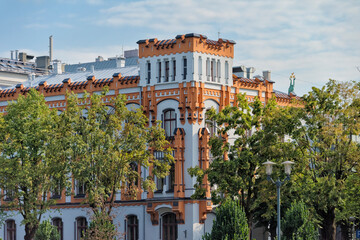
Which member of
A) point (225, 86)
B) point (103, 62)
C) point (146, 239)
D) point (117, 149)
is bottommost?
point (146, 239)

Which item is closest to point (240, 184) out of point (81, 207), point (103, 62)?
point (81, 207)

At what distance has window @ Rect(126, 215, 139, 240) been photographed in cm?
8018

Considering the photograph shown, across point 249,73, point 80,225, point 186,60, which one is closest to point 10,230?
point 80,225

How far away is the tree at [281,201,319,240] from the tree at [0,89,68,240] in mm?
17447

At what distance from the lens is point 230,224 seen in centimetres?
5903

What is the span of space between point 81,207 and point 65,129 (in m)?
17.0

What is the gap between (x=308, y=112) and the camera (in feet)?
232

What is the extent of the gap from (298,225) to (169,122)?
18320 millimetres

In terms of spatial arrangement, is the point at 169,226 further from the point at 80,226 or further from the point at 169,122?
the point at 80,226

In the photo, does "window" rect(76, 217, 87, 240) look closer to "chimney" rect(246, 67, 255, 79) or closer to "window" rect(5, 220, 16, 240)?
"window" rect(5, 220, 16, 240)

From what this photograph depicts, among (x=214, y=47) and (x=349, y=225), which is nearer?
(x=214, y=47)

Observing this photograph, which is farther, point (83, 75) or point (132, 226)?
point (83, 75)

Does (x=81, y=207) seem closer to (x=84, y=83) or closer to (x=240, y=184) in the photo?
(x=84, y=83)

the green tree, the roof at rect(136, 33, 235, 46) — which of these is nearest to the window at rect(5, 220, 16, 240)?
the green tree
